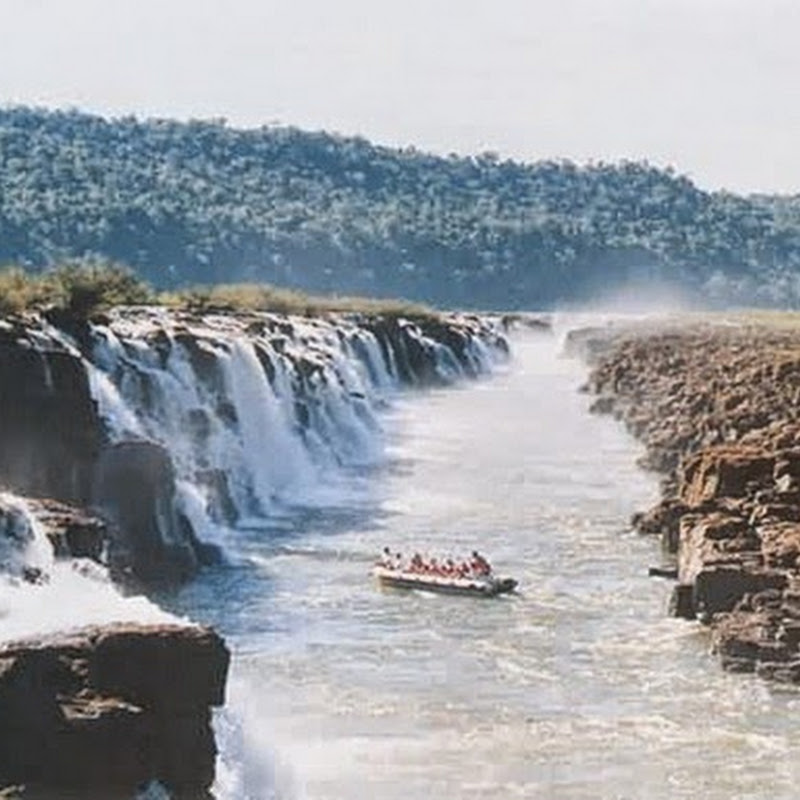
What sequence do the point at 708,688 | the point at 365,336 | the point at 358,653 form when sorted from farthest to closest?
the point at 365,336 → the point at 358,653 → the point at 708,688

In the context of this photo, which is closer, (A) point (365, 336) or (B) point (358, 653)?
(B) point (358, 653)

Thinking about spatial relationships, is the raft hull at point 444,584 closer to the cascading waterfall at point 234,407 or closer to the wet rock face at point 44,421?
the cascading waterfall at point 234,407

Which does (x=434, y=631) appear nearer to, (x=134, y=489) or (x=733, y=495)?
(x=134, y=489)

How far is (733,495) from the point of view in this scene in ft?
148

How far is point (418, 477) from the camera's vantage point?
2539 inches

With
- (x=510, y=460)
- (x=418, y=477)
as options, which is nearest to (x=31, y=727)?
(x=418, y=477)

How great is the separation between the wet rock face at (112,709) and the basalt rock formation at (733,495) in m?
13.5

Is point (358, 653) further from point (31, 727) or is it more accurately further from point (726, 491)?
point (31, 727)

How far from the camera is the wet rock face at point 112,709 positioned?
2234 cm

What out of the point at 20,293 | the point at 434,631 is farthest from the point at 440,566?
the point at 20,293

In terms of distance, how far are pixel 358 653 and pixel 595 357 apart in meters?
83.6

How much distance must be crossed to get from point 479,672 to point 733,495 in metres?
11.5

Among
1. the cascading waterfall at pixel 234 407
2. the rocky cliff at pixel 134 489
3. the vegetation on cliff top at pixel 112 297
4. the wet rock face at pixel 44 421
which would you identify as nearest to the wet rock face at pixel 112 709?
the rocky cliff at pixel 134 489

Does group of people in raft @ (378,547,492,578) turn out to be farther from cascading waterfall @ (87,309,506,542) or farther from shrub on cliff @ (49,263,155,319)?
shrub on cliff @ (49,263,155,319)
